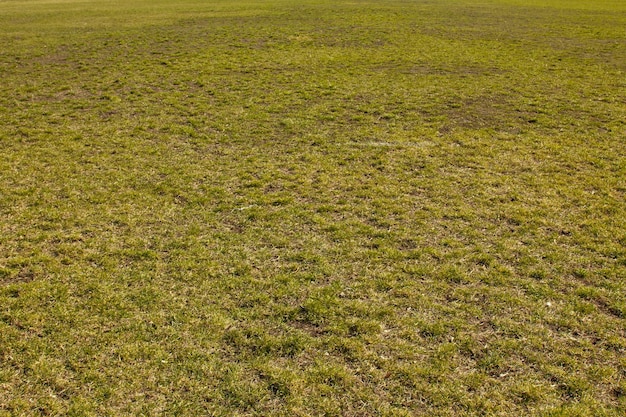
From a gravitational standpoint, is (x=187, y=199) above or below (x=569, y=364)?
above

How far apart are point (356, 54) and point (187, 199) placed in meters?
13.0

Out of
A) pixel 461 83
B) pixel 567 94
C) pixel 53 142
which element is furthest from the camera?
pixel 461 83

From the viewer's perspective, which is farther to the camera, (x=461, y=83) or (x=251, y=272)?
(x=461, y=83)

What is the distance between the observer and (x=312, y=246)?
21.5 feet

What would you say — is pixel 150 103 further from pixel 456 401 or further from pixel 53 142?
pixel 456 401

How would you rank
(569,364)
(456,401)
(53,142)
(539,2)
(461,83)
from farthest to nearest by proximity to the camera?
(539,2)
(461,83)
(53,142)
(569,364)
(456,401)

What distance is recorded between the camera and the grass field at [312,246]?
4477 millimetres

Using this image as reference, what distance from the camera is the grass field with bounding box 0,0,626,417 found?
4.48 meters

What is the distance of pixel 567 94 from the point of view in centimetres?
1370

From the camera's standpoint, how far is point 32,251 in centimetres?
634

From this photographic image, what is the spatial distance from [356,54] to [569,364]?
16.0m

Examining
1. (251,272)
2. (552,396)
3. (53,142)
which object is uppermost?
(53,142)

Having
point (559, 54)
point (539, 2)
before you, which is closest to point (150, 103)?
point (559, 54)

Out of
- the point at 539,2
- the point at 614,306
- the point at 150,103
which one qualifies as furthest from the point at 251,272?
the point at 539,2
